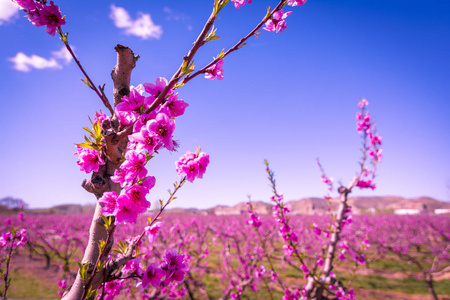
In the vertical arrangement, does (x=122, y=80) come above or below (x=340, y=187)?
above

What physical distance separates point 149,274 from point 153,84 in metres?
1.11

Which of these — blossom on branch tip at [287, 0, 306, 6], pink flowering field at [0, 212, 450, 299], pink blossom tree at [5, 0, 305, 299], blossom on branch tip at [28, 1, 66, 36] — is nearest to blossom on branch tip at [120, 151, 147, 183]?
pink blossom tree at [5, 0, 305, 299]

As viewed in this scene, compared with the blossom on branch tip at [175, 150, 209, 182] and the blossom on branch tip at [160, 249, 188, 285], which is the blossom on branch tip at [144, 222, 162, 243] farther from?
the blossom on branch tip at [175, 150, 209, 182]

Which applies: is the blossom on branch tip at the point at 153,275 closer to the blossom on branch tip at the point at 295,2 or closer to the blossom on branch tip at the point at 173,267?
the blossom on branch tip at the point at 173,267

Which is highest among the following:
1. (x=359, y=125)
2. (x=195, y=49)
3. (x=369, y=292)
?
(x=359, y=125)

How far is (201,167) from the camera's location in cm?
133

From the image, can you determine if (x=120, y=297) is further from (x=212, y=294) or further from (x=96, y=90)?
(x=96, y=90)

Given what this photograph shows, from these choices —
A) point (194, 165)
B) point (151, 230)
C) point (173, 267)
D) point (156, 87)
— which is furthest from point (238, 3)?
point (173, 267)

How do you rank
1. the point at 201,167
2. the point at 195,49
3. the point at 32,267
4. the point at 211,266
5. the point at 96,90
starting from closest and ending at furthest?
A: the point at 195,49 → the point at 96,90 → the point at 201,167 → the point at 32,267 → the point at 211,266

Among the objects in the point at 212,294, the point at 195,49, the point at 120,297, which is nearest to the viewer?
the point at 195,49

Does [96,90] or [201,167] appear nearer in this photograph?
[96,90]

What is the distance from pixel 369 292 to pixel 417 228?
15.6 meters

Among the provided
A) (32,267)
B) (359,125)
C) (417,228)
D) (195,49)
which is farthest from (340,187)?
(417,228)

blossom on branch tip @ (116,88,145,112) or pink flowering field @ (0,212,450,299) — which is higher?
blossom on branch tip @ (116,88,145,112)
